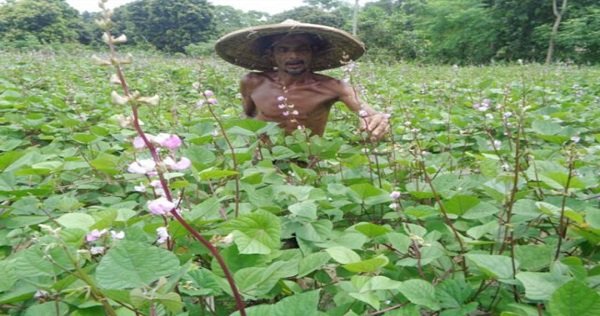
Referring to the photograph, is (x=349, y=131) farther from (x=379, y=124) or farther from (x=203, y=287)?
(x=203, y=287)

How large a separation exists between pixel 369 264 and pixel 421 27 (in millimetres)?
34811

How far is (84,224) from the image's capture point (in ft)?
4.10

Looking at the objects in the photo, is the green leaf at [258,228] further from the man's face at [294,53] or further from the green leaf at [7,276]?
the man's face at [294,53]

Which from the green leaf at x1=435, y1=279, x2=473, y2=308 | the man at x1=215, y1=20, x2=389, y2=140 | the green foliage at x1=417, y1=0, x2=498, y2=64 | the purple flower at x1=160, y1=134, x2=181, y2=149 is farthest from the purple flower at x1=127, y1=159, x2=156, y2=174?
the green foliage at x1=417, y1=0, x2=498, y2=64

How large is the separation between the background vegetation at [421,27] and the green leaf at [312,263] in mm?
24152

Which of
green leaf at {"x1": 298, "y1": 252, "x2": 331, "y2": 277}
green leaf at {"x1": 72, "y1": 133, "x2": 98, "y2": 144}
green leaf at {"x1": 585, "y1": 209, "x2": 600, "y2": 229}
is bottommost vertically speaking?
green leaf at {"x1": 72, "y1": 133, "x2": 98, "y2": 144}

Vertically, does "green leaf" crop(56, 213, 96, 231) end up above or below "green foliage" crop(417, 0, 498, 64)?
above

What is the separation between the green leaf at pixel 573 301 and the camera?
0.79 meters

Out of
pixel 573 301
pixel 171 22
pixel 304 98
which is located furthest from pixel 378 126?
pixel 171 22

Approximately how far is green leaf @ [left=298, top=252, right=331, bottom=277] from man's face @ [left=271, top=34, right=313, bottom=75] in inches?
69.5

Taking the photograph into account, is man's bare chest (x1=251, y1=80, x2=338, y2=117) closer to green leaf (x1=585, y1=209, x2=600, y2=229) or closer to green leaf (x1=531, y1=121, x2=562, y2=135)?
green leaf (x1=531, y1=121, x2=562, y2=135)

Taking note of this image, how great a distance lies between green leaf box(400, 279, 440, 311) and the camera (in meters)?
0.97

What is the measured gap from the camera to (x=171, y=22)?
31.4m

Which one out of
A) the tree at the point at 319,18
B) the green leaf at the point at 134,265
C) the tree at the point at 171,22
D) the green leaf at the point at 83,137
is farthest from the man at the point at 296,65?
the tree at the point at 319,18
